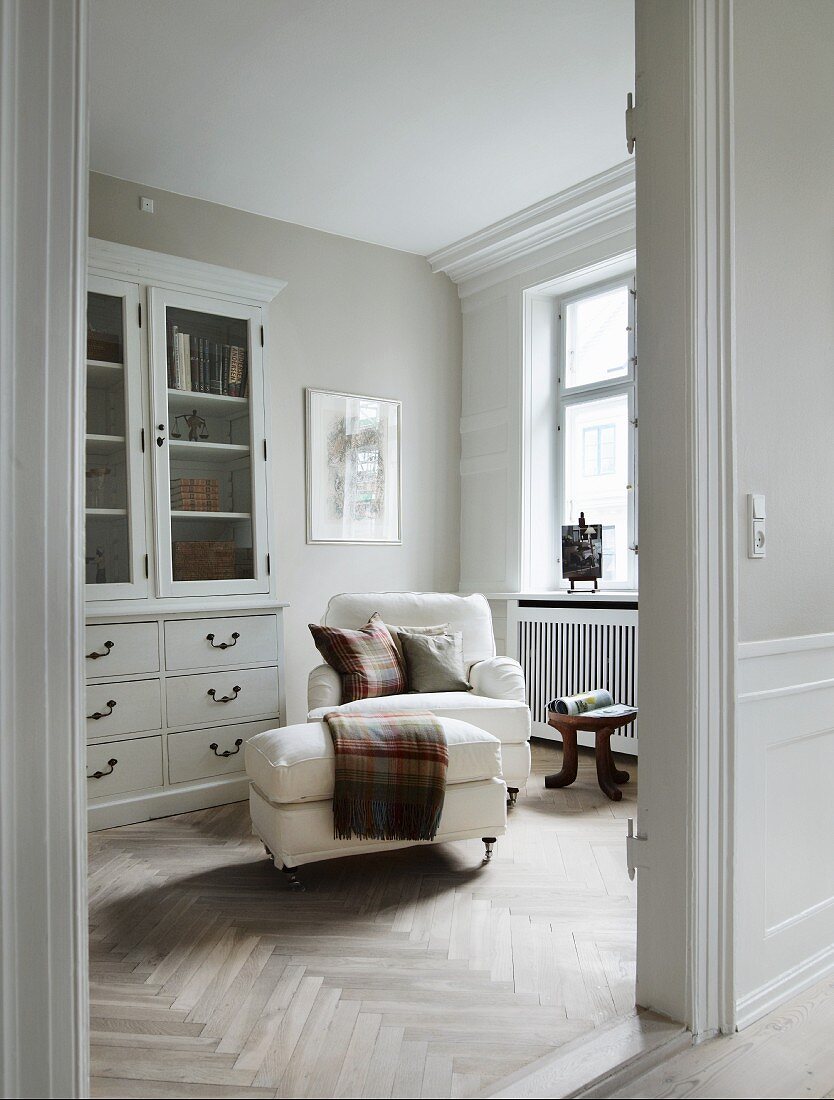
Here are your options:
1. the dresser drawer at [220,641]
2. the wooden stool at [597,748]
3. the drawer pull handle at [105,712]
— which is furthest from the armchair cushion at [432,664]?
the drawer pull handle at [105,712]

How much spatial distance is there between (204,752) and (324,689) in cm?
63

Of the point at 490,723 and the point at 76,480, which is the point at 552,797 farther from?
the point at 76,480

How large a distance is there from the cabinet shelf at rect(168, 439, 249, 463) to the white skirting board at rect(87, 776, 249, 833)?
4.64 ft

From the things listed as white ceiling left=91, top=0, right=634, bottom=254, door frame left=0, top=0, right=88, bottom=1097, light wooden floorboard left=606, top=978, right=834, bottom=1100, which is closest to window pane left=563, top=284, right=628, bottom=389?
white ceiling left=91, top=0, right=634, bottom=254

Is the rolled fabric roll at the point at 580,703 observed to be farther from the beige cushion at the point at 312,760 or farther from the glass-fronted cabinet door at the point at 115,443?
the glass-fronted cabinet door at the point at 115,443

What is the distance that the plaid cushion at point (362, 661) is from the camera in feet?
10.7

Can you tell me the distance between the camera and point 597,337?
4.44 m

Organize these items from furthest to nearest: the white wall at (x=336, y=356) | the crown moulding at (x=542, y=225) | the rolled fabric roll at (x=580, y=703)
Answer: the white wall at (x=336, y=356) < the crown moulding at (x=542, y=225) < the rolled fabric roll at (x=580, y=703)

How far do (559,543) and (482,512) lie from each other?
1.65ft

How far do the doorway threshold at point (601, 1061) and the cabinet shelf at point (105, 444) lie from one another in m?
2.71

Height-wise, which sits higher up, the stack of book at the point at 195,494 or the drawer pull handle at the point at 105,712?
the stack of book at the point at 195,494

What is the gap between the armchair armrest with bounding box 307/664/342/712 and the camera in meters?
3.20

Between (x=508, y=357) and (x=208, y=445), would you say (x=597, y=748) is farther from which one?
(x=508, y=357)

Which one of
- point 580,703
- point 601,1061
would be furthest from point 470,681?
point 601,1061
